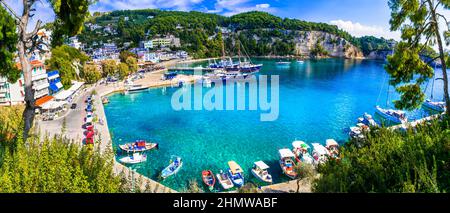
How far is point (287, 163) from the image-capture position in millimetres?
13320

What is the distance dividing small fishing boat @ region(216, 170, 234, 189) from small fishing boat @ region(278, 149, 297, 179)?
2.83 meters

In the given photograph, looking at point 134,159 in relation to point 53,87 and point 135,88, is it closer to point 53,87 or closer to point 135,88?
point 53,87

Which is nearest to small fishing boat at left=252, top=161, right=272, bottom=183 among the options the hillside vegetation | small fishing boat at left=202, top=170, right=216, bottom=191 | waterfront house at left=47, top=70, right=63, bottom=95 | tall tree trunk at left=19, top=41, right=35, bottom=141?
small fishing boat at left=202, top=170, right=216, bottom=191

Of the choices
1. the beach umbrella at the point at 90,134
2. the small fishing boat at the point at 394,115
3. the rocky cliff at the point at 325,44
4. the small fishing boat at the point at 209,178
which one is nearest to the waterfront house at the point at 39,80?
A: the beach umbrella at the point at 90,134

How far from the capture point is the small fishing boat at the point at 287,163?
12.8 m

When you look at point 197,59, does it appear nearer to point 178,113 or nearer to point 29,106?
point 178,113

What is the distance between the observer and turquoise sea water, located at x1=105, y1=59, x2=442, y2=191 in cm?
1453

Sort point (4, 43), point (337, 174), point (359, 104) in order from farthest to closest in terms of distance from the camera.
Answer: point (359, 104), point (337, 174), point (4, 43)

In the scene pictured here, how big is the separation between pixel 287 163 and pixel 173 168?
5.59m

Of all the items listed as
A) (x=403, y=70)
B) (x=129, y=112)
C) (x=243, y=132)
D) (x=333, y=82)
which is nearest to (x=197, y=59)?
(x=333, y=82)

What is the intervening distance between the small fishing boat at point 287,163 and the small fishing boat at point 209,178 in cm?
351

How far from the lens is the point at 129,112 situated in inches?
1007

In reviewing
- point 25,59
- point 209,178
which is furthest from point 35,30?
point 209,178
